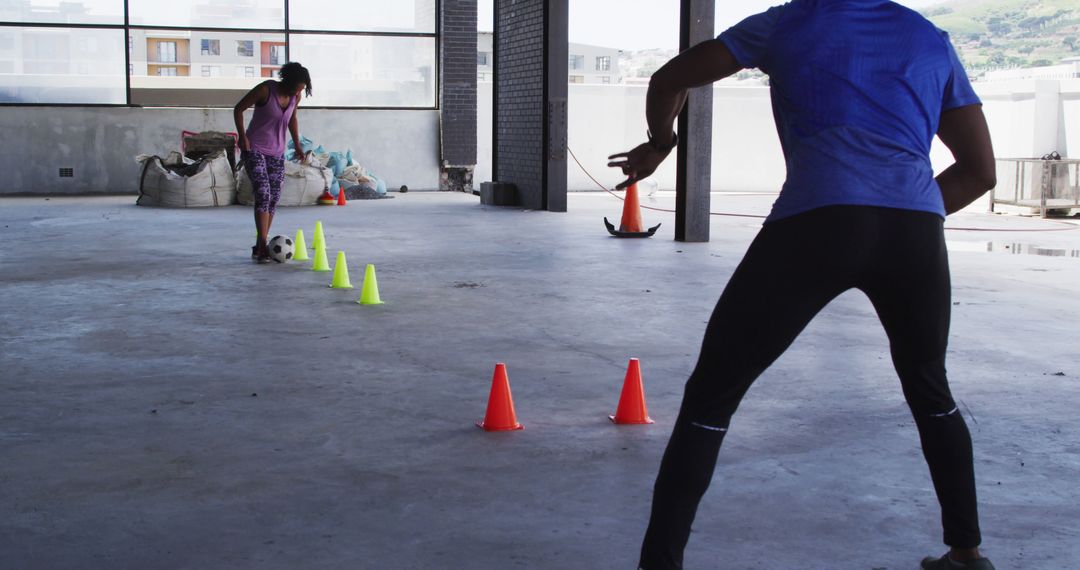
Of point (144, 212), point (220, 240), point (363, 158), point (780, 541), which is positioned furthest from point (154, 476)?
point (363, 158)

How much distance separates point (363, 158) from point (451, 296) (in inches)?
506

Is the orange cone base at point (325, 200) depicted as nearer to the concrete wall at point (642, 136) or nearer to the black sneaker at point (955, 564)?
the concrete wall at point (642, 136)

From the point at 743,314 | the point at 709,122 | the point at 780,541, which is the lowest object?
the point at 780,541

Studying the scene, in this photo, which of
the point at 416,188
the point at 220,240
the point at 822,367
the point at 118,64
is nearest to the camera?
the point at 822,367

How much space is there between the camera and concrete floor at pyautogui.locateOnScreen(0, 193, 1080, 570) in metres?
3.22

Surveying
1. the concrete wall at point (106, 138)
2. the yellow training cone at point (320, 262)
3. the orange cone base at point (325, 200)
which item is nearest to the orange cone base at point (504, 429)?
the yellow training cone at point (320, 262)

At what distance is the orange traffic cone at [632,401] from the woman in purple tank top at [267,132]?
5282 millimetres

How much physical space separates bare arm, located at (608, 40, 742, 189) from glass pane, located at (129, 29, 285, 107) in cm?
1787

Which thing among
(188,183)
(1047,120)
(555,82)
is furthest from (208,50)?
(1047,120)

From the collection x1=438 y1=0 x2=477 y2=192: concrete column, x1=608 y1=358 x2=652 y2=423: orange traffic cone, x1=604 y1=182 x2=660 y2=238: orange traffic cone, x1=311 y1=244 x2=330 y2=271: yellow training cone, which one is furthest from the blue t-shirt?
x1=438 y1=0 x2=477 y2=192: concrete column

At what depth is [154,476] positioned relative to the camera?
12.4 ft

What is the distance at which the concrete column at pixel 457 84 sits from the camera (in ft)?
66.4

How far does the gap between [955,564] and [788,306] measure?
3.14 ft

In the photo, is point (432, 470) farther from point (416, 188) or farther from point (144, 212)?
point (416, 188)
